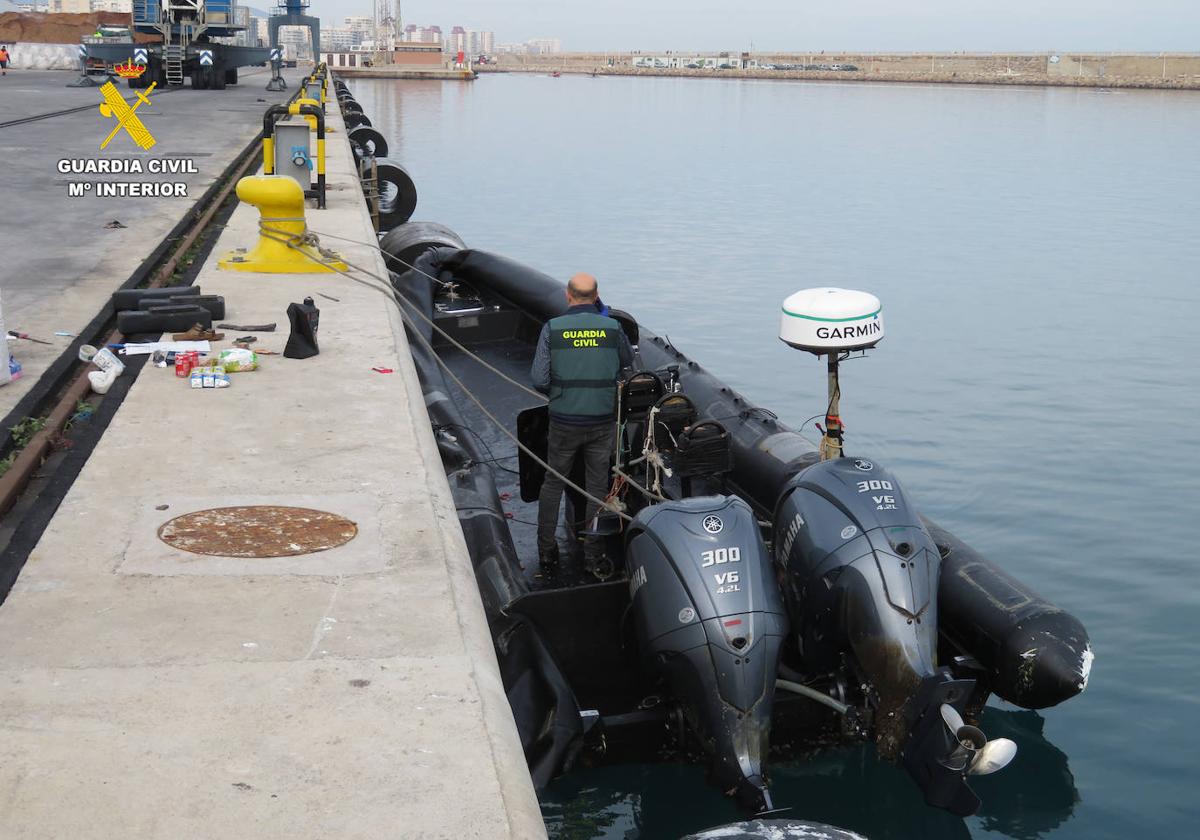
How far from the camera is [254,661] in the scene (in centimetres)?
461

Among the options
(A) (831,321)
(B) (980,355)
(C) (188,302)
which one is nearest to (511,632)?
(A) (831,321)

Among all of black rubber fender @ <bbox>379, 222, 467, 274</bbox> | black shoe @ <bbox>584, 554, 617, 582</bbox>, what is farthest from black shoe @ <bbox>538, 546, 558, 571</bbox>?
black rubber fender @ <bbox>379, 222, 467, 274</bbox>

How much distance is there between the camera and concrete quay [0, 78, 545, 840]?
12.2 feet

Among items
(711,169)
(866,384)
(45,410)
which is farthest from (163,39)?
(45,410)

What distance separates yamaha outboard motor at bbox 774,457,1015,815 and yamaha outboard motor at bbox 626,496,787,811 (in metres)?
0.42

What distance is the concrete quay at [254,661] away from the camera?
3.72 meters

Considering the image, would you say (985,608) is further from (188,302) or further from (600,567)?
(188,302)

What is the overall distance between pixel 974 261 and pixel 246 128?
19657 mm

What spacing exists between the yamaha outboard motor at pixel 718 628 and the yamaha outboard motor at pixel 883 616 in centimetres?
42

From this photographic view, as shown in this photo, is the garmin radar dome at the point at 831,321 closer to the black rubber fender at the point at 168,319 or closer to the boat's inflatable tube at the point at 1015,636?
the boat's inflatable tube at the point at 1015,636

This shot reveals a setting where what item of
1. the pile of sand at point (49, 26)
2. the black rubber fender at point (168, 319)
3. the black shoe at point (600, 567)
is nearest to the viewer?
the black shoe at point (600, 567)

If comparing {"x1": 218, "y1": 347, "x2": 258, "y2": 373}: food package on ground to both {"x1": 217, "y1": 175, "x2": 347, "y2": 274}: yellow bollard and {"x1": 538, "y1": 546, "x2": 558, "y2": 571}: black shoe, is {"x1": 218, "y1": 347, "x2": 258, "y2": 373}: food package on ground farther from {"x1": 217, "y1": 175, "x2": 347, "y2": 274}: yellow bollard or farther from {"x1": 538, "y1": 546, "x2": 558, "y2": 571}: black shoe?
{"x1": 217, "y1": 175, "x2": 347, "y2": 274}: yellow bollard

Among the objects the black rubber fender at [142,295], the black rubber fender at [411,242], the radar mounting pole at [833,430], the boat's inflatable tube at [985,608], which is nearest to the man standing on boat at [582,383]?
the boat's inflatable tube at [985,608]

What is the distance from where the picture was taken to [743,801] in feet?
20.2
